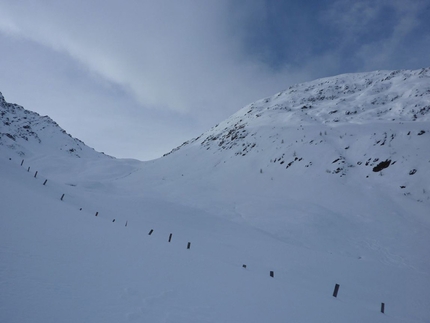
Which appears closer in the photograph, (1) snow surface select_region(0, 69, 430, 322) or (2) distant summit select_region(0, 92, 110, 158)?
(1) snow surface select_region(0, 69, 430, 322)

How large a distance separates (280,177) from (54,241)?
25299 mm

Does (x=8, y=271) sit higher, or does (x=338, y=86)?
(x=338, y=86)

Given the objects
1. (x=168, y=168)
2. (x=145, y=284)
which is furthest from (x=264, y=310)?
(x=168, y=168)

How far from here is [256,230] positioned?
18531 mm

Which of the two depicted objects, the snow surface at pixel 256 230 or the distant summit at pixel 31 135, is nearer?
the snow surface at pixel 256 230

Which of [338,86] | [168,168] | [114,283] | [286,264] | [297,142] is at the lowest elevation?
[114,283]

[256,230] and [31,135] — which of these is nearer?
[256,230]

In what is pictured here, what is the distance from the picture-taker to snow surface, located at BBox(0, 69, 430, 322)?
5871mm

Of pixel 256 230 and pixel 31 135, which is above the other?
pixel 31 135

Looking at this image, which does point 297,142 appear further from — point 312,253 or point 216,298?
point 216,298

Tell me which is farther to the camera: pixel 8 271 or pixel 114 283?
pixel 114 283

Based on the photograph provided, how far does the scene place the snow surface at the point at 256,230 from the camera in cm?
587

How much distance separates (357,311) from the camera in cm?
887

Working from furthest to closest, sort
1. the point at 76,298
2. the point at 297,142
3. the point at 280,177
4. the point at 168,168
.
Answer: the point at 168,168, the point at 297,142, the point at 280,177, the point at 76,298
